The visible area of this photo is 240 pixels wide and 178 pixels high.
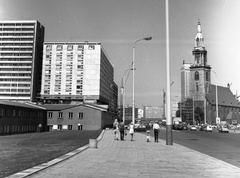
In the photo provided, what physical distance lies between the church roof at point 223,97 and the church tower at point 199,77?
3.71 m

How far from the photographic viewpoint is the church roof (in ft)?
495

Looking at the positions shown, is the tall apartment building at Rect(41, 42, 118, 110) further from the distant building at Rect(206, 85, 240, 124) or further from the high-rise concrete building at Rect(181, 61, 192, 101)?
the distant building at Rect(206, 85, 240, 124)

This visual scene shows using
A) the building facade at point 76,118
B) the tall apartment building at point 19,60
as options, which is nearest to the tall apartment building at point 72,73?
the tall apartment building at point 19,60

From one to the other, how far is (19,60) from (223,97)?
111 meters

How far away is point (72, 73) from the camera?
12088 centimetres

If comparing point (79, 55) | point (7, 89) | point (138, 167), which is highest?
point (79, 55)

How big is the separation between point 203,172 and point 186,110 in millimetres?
133890

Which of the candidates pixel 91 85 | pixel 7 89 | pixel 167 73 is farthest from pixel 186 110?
pixel 167 73

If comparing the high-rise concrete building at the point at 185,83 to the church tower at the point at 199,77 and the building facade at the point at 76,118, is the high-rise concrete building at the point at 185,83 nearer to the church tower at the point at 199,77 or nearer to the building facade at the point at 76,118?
the church tower at the point at 199,77

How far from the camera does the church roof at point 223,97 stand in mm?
150875

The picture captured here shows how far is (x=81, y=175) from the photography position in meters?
8.29

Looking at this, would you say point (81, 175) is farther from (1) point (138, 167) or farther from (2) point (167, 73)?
(2) point (167, 73)

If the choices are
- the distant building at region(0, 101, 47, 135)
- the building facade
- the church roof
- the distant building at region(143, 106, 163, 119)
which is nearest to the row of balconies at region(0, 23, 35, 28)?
the building facade

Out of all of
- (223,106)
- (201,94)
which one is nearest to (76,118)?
(201,94)
